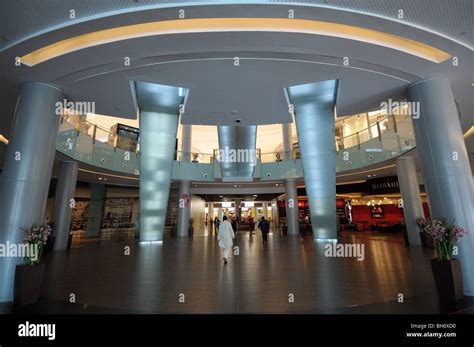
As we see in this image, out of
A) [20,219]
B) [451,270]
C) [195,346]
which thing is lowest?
[195,346]

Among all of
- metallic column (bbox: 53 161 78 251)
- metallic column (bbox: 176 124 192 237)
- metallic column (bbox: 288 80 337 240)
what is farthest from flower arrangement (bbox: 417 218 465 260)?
metallic column (bbox: 176 124 192 237)

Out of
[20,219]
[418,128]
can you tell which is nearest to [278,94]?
[418,128]

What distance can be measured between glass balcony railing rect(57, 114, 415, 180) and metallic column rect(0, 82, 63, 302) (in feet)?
22.5

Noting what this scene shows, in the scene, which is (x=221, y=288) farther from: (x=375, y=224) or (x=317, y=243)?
(x=375, y=224)

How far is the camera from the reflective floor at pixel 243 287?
455 cm

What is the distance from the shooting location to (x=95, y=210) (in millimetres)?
23125

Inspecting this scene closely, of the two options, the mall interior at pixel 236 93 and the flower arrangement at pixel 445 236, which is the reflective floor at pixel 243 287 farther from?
the flower arrangement at pixel 445 236

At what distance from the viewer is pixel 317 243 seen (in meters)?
13.7

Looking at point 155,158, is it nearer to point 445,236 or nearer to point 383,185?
point 445,236

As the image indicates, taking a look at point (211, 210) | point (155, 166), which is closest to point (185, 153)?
point (155, 166)

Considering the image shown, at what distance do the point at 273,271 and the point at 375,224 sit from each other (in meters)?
22.3

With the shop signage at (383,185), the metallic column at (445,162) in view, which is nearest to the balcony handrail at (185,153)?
the shop signage at (383,185)

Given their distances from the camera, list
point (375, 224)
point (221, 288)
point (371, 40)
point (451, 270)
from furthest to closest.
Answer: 1. point (375, 224)
2. point (221, 288)
3. point (371, 40)
4. point (451, 270)

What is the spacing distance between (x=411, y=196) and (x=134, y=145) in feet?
59.3
